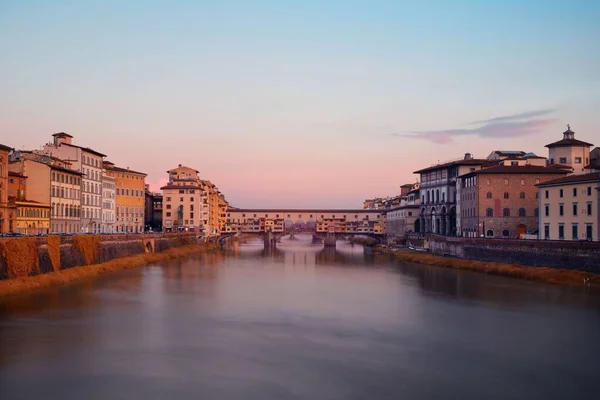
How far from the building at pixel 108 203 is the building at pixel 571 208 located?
159 feet

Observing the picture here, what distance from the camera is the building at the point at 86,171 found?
58656 mm

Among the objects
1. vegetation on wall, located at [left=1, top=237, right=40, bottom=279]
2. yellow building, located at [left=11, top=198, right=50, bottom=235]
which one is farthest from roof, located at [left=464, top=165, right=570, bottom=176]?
vegetation on wall, located at [left=1, top=237, right=40, bottom=279]

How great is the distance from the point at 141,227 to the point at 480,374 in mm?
69806

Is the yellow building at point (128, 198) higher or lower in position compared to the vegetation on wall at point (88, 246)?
higher

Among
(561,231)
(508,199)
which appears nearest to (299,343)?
(561,231)

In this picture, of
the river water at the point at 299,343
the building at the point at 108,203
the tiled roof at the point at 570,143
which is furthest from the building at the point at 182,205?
the tiled roof at the point at 570,143

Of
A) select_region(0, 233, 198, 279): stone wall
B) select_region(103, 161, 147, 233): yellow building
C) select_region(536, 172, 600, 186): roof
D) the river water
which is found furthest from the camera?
select_region(103, 161, 147, 233): yellow building

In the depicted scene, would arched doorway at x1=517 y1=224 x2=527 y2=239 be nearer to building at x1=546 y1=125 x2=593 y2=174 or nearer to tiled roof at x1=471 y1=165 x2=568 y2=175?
tiled roof at x1=471 y1=165 x2=568 y2=175

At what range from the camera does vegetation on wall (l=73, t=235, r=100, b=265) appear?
4269cm

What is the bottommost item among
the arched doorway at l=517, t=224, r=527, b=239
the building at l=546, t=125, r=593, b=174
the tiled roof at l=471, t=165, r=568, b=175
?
the arched doorway at l=517, t=224, r=527, b=239

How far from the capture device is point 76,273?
3969 cm

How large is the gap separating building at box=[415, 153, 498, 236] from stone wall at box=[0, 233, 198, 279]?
127ft

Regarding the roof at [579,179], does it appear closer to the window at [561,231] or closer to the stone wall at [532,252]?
the window at [561,231]

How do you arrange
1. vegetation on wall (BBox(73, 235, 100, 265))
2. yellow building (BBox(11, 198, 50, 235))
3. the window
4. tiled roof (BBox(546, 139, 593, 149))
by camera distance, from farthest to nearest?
tiled roof (BBox(546, 139, 593, 149)) → the window → yellow building (BBox(11, 198, 50, 235)) → vegetation on wall (BBox(73, 235, 100, 265))
